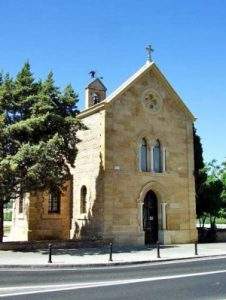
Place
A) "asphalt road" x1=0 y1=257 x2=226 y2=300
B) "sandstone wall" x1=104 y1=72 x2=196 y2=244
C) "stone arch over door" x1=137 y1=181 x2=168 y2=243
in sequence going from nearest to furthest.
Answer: "asphalt road" x1=0 y1=257 x2=226 y2=300, "sandstone wall" x1=104 y1=72 x2=196 y2=244, "stone arch over door" x1=137 y1=181 x2=168 y2=243

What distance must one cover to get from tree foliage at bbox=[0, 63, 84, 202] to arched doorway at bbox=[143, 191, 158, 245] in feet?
22.2

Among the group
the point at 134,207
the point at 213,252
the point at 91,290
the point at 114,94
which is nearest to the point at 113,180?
the point at 134,207

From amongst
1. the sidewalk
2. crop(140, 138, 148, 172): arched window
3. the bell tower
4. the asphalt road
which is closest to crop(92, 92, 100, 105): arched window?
the bell tower

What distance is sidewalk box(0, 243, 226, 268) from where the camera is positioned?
19.0 m

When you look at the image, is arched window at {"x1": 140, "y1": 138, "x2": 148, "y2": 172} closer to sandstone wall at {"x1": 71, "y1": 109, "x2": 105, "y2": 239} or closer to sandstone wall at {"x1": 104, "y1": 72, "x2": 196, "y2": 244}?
sandstone wall at {"x1": 104, "y1": 72, "x2": 196, "y2": 244}

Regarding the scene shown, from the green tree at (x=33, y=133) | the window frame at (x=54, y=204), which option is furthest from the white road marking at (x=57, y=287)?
the window frame at (x=54, y=204)

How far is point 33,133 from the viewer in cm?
2477

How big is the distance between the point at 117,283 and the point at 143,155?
1735 centimetres

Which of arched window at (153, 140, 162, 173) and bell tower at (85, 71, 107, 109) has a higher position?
bell tower at (85, 71, 107, 109)

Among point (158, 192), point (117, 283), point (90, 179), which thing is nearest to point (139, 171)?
point (158, 192)

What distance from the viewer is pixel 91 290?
12117 millimetres

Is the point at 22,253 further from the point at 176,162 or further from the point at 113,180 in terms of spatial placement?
the point at 176,162

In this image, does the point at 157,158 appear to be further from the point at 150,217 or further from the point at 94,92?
the point at 94,92

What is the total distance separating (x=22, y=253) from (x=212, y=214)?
17.2 m
